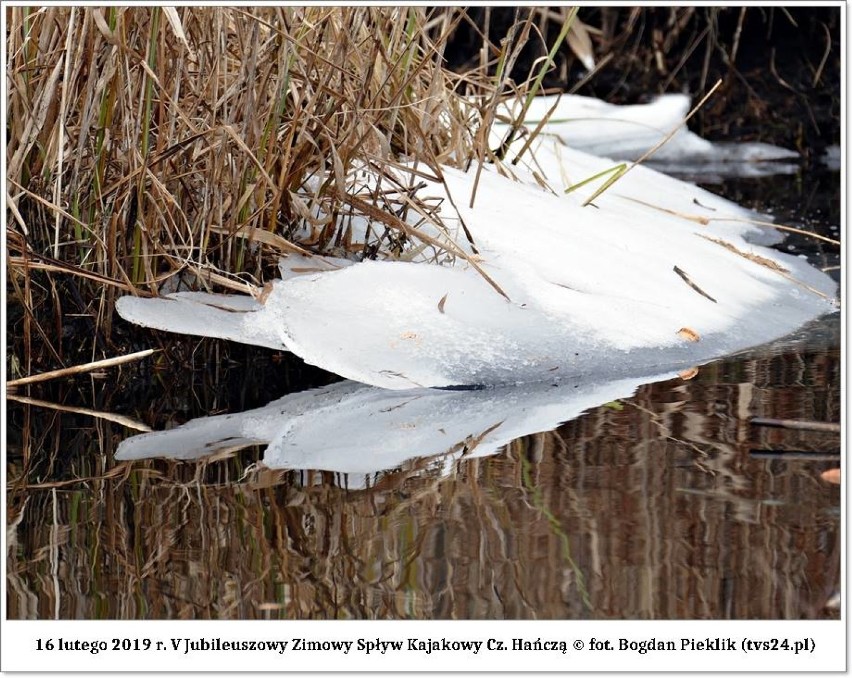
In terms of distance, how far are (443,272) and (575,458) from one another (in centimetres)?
66

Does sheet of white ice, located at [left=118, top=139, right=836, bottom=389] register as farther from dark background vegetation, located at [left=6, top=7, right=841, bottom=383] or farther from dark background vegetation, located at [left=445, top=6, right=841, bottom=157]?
dark background vegetation, located at [left=445, top=6, right=841, bottom=157]

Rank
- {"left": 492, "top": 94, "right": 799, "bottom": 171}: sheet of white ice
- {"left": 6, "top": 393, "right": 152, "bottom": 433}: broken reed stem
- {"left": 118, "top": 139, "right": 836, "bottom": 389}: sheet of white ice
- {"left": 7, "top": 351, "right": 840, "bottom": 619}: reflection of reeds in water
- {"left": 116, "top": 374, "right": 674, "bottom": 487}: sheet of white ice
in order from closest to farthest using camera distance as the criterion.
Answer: {"left": 7, "top": 351, "right": 840, "bottom": 619}: reflection of reeds in water < {"left": 116, "top": 374, "right": 674, "bottom": 487}: sheet of white ice < {"left": 6, "top": 393, "right": 152, "bottom": 433}: broken reed stem < {"left": 118, "top": 139, "right": 836, "bottom": 389}: sheet of white ice < {"left": 492, "top": 94, "right": 799, "bottom": 171}: sheet of white ice

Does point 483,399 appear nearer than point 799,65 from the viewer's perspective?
Yes

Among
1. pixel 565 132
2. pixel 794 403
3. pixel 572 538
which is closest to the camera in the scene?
pixel 572 538

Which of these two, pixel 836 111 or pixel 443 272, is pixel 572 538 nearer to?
pixel 443 272

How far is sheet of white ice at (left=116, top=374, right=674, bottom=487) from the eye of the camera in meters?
1.95

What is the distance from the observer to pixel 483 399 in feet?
7.34

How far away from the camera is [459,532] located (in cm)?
162

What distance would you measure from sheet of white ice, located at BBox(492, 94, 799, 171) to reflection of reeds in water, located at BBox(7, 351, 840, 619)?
2987 mm

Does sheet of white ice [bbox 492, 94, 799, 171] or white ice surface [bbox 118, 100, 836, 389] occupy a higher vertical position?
sheet of white ice [bbox 492, 94, 799, 171]

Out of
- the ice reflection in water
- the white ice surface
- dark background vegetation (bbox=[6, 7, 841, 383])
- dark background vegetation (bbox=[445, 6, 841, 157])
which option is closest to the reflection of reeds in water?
the ice reflection in water

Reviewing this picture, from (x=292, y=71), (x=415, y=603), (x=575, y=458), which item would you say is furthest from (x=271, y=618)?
(x=292, y=71)

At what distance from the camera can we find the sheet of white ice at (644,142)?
16.2 ft

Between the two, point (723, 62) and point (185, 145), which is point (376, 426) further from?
point (723, 62)
